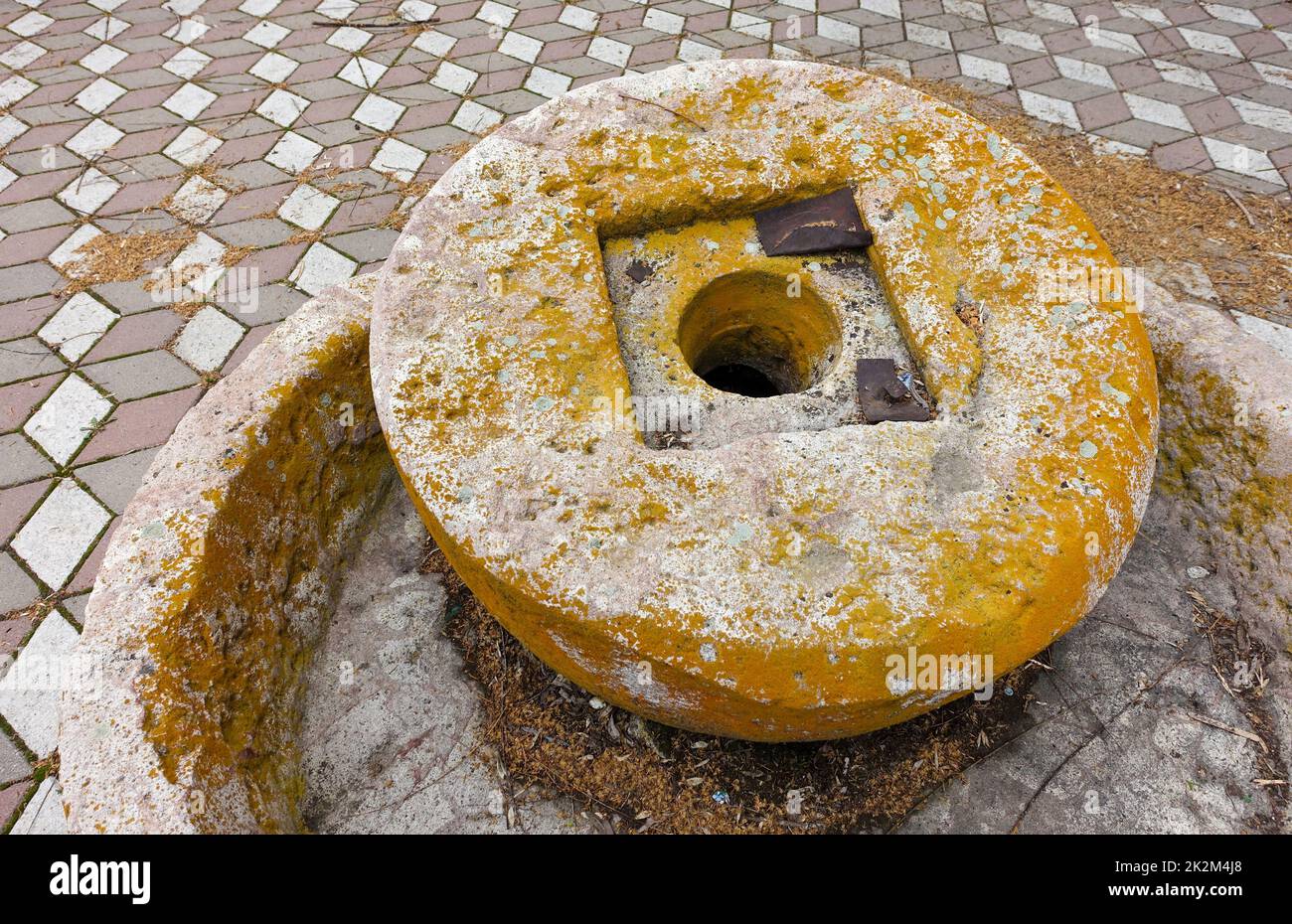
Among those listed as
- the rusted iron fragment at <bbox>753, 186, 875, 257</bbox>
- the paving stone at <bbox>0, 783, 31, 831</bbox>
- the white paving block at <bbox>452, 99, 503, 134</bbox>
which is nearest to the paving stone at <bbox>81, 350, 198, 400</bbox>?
the paving stone at <bbox>0, 783, 31, 831</bbox>

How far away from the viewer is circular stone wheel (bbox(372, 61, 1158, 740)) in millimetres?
1607

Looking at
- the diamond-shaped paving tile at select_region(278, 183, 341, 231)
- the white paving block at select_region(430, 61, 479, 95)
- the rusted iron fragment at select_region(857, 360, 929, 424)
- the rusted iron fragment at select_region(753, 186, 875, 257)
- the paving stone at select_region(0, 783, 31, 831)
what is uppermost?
the rusted iron fragment at select_region(753, 186, 875, 257)

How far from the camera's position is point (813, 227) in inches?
94.4

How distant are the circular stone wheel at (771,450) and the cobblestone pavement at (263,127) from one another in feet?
5.34

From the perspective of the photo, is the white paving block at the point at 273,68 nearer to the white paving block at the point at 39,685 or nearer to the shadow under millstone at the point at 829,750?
the white paving block at the point at 39,685

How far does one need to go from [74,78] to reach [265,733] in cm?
451


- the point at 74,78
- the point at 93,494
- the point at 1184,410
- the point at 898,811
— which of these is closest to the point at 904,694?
the point at 898,811

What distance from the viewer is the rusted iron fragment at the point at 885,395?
6.60 feet

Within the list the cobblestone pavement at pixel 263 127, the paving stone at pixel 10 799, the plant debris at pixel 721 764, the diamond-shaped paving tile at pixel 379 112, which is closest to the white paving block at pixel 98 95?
the cobblestone pavement at pixel 263 127

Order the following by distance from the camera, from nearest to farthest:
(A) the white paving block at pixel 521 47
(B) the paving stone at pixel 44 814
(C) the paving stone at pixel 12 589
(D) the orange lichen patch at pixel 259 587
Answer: (D) the orange lichen patch at pixel 259 587 → (B) the paving stone at pixel 44 814 → (C) the paving stone at pixel 12 589 → (A) the white paving block at pixel 521 47

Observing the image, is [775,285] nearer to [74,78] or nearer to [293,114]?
[293,114]

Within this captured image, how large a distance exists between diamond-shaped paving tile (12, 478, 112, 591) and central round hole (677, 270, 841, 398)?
2197 millimetres

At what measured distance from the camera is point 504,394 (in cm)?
192

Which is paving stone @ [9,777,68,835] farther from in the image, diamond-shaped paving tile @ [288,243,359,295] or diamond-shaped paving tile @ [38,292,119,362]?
diamond-shaped paving tile @ [288,243,359,295]
